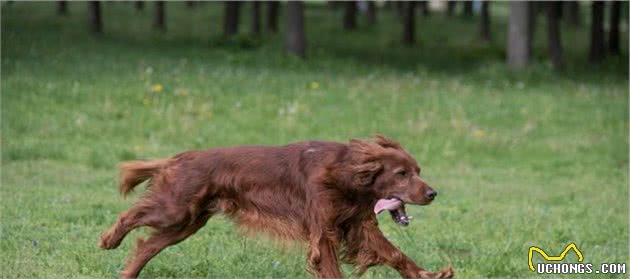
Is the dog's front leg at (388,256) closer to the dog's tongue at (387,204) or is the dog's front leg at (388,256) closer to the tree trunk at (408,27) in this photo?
the dog's tongue at (387,204)

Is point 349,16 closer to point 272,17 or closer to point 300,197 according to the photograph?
point 272,17

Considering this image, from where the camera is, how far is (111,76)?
19.8m

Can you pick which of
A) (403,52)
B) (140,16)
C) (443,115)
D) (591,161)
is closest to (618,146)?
(591,161)

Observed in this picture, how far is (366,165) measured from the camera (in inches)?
262

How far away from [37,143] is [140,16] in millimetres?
25799

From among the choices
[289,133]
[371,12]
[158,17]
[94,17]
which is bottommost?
[371,12]

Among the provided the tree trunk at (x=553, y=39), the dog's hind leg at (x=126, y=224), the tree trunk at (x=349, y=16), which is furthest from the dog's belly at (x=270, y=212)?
the tree trunk at (x=349, y=16)

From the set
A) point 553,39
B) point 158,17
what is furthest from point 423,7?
point 553,39

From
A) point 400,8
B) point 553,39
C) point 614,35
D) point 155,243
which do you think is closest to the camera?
point 155,243

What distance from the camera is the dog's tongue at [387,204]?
6.71m

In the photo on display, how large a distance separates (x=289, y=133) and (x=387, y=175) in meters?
9.85

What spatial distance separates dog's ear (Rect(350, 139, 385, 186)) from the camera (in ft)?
21.9

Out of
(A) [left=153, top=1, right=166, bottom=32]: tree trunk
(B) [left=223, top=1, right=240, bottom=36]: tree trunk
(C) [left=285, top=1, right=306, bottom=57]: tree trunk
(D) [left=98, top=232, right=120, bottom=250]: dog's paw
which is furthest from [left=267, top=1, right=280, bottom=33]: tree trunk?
(D) [left=98, top=232, right=120, bottom=250]: dog's paw

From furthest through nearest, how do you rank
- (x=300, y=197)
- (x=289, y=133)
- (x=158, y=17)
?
(x=158, y=17), (x=289, y=133), (x=300, y=197)
